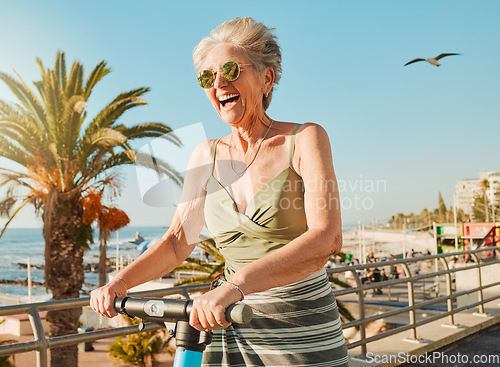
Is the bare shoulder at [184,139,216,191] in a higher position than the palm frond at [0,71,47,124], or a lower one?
lower

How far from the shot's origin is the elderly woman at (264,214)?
113cm

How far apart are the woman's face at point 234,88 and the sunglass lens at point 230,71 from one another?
14 millimetres

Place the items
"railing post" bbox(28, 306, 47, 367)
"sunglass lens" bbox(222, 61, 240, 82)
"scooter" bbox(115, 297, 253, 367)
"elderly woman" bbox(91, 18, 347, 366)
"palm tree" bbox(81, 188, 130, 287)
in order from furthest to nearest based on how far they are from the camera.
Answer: "palm tree" bbox(81, 188, 130, 287) → "railing post" bbox(28, 306, 47, 367) → "sunglass lens" bbox(222, 61, 240, 82) → "elderly woman" bbox(91, 18, 347, 366) → "scooter" bbox(115, 297, 253, 367)

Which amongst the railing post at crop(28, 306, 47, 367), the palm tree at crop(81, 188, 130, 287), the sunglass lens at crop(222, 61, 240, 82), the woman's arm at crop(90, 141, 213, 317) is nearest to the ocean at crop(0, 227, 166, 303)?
the palm tree at crop(81, 188, 130, 287)

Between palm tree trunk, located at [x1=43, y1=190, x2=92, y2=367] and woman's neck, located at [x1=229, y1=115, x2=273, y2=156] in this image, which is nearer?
woman's neck, located at [x1=229, y1=115, x2=273, y2=156]

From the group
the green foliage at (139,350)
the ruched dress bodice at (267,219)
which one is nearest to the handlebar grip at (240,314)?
the ruched dress bodice at (267,219)

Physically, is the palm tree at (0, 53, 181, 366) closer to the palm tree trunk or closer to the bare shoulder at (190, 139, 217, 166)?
the palm tree trunk

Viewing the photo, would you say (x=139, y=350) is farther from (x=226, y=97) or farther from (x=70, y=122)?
(x=226, y=97)

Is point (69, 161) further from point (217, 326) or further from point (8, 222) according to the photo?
point (217, 326)

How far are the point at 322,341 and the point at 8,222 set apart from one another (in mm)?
12861

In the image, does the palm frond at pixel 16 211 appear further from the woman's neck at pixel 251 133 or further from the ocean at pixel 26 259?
the ocean at pixel 26 259

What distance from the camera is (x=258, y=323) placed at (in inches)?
47.7

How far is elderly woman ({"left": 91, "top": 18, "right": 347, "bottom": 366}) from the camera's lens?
3.71ft

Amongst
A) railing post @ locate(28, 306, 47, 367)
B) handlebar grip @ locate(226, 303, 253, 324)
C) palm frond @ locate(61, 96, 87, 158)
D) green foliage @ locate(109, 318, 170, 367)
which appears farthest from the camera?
green foliage @ locate(109, 318, 170, 367)
